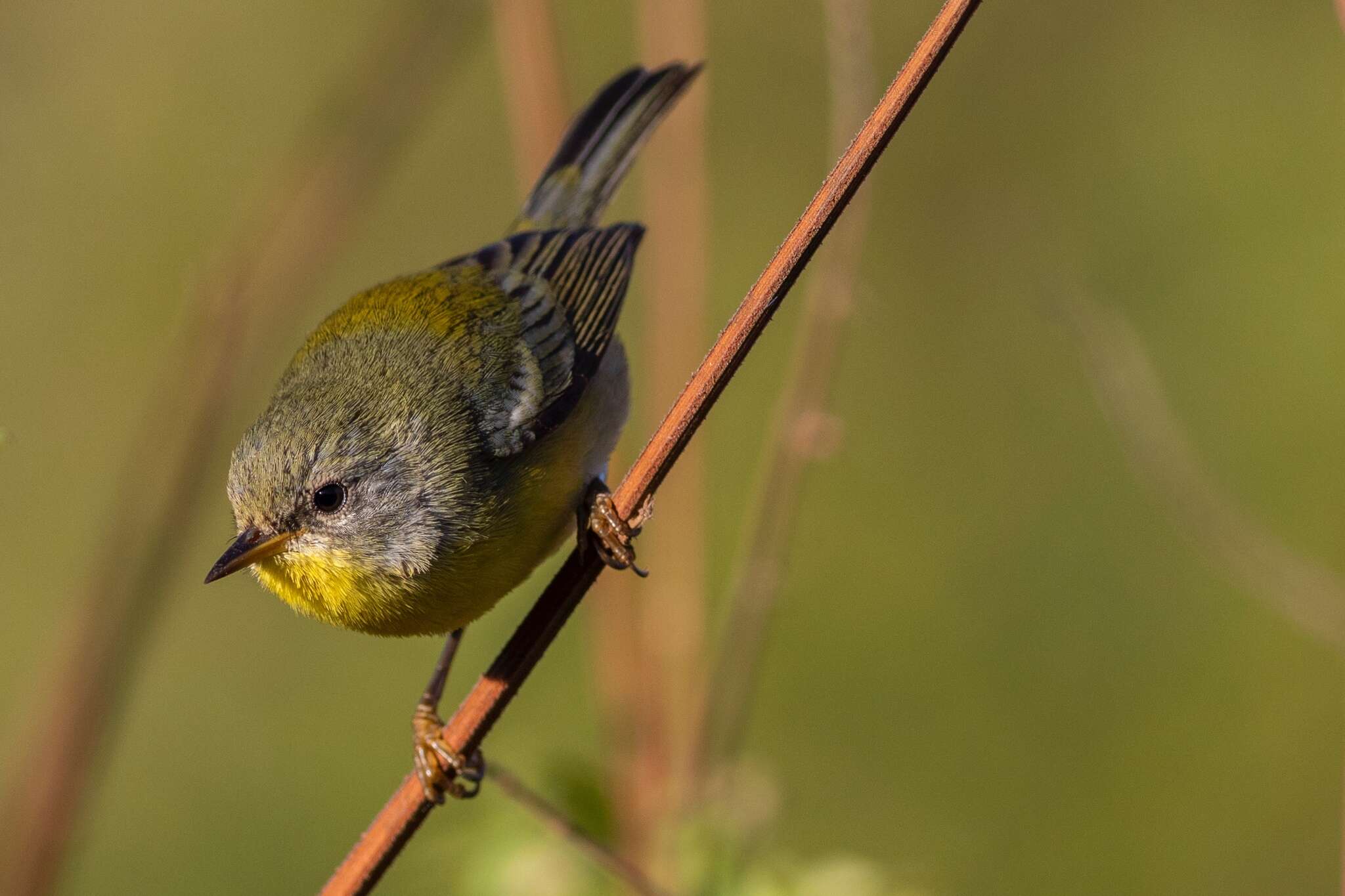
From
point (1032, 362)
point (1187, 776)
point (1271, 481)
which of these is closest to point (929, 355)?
point (1032, 362)

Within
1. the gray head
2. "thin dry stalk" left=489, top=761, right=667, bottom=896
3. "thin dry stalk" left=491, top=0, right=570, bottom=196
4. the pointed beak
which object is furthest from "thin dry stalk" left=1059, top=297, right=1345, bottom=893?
the pointed beak

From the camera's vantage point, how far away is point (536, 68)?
3271mm

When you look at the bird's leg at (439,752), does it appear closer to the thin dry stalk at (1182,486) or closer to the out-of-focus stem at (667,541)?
the out-of-focus stem at (667,541)

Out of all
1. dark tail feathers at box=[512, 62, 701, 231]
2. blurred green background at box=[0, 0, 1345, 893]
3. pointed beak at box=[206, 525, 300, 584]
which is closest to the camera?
pointed beak at box=[206, 525, 300, 584]

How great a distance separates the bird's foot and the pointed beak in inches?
20.4

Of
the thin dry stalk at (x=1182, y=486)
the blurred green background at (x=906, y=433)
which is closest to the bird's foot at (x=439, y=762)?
the blurred green background at (x=906, y=433)

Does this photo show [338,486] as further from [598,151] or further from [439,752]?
[598,151]

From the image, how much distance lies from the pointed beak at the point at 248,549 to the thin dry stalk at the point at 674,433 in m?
0.55

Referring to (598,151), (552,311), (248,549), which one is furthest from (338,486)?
(598,151)

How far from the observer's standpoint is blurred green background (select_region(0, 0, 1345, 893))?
5270mm

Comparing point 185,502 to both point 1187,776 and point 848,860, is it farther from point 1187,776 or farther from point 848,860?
point 1187,776

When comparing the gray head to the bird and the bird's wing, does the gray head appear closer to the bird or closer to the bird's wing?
the bird

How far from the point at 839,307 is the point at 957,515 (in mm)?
3315

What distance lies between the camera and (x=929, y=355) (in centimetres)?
630
